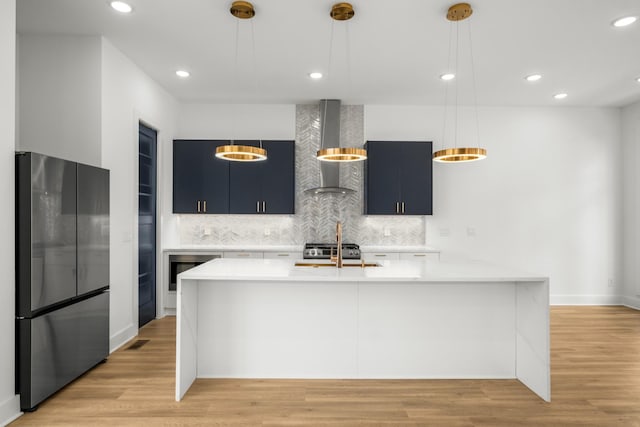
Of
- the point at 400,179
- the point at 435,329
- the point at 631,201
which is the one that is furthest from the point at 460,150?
the point at 631,201

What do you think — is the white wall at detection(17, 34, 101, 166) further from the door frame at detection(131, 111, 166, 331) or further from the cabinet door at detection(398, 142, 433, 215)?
the cabinet door at detection(398, 142, 433, 215)

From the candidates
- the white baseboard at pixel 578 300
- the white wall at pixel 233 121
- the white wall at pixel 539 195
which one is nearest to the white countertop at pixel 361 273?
the white wall at pixel 539 195

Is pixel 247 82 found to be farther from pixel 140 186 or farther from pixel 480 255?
pixel 480 255

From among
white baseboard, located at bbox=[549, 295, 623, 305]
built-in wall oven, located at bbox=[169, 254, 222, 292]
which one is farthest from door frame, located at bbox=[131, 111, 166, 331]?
white baseboard, located at bbox=[549, 295, 623, 305]

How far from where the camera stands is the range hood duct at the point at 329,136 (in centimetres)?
537

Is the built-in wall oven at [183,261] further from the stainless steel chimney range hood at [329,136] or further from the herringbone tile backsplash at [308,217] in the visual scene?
the stainless steel chimney range hood at [329,136]

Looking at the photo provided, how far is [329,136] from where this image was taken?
542cm

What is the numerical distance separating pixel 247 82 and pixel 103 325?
308 cm

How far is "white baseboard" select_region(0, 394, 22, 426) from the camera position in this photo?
2365 millimetres

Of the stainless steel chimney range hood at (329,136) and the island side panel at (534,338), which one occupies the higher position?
the stainless steel chimney range hood at (329,136)

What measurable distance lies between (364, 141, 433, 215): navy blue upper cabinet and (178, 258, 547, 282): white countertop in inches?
85.7

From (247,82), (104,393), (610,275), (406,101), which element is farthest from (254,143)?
(610,275)

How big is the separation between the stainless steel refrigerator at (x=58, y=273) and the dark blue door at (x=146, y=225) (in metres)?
1.13

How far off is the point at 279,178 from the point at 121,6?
2.78m
